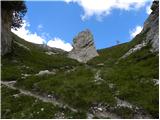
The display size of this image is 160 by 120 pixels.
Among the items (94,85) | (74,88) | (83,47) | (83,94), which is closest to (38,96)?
(74,88)

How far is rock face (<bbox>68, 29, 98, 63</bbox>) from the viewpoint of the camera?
135 meters

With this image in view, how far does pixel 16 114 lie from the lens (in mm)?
36219

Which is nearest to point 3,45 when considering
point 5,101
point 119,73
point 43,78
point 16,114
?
point 43,78

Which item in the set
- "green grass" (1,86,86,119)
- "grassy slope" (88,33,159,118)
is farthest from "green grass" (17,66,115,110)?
"green grass" (1,86,86,119)

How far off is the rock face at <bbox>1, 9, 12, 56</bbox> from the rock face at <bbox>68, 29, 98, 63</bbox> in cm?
6126

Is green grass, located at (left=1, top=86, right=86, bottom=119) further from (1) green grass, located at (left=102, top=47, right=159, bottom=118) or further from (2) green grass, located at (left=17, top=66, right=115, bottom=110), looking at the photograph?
(1) green grass, located at (left=102, top=47, right=159, bottom=118)

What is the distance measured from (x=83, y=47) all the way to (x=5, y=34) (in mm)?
73277

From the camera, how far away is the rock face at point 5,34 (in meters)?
67.8

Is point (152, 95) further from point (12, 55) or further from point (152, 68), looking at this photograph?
point (12, 55)

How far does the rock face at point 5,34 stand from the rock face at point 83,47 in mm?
61265

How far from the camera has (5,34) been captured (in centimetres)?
7006

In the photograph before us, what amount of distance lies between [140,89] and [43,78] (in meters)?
14.3

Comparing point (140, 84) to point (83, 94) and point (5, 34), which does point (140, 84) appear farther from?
point (5, 34)

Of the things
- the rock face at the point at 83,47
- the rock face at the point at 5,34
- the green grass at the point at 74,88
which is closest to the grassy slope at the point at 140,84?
the green grass at the point at 74,88
